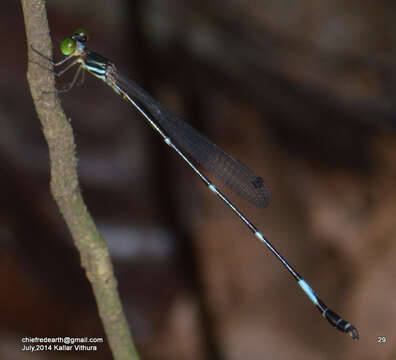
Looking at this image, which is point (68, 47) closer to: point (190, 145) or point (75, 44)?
point (75, 44)

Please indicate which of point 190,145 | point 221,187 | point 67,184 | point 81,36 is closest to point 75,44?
point 81,36

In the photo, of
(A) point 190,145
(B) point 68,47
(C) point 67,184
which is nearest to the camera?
(C) point 67,184

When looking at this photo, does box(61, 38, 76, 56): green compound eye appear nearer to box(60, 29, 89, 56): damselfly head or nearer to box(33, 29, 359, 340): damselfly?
box(60, 29, 89, 56): damselfly head

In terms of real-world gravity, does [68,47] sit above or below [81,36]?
below

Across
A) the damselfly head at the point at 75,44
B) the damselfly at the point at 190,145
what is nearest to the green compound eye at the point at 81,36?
the damselfly head at the point at 75,44

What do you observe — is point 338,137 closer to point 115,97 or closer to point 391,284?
point 391,284

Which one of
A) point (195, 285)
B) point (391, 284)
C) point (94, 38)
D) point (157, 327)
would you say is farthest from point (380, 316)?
point (94, 38)
